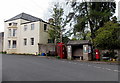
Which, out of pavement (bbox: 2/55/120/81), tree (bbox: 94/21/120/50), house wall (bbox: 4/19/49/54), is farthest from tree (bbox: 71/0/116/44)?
pavement (bbox: 2/55/120/81)

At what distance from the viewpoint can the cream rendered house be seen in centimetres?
2716

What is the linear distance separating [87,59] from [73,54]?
287 cm

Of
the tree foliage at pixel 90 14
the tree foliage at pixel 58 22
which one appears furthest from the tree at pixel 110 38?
the tree foliage at pixel 58 22

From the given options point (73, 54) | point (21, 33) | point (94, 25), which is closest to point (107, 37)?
point (73, 54)

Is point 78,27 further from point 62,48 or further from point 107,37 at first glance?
point 107,37

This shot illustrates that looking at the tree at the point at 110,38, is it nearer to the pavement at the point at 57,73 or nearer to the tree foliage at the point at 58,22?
the pavement at the point at 57,73

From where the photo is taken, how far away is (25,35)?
29.2 m

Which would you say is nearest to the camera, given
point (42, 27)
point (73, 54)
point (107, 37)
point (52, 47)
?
point (107, 37)

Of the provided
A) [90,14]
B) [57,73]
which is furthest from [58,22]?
[57,73]

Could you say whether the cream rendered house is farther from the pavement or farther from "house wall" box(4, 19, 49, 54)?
the pavement

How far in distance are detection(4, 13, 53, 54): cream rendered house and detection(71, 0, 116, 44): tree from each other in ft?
26.2

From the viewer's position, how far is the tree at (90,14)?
20.8m

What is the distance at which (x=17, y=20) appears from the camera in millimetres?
30844

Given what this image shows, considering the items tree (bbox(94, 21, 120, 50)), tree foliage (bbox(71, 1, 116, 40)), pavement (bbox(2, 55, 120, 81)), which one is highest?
tree foliage (bbox(71, 1, 116, 40))
